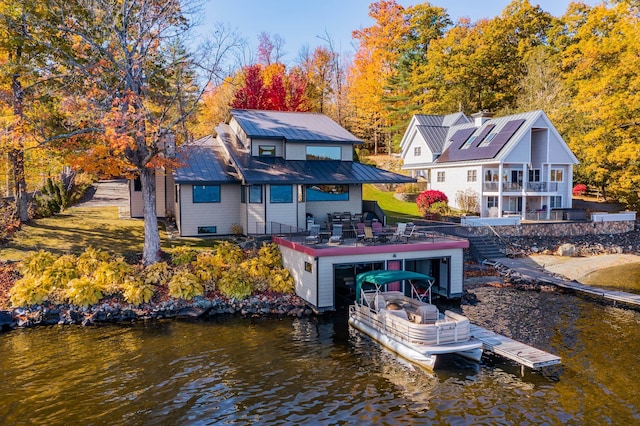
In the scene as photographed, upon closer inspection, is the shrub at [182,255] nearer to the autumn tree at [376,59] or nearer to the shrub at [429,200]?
the shrub at [429,200]

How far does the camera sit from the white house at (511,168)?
1442 inches

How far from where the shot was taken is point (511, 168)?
123ft

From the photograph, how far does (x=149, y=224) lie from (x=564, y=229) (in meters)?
28.9

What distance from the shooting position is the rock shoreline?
716 inches

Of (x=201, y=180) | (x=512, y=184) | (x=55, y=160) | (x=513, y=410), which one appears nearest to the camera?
(x=513, y=410)

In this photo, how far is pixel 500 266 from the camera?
1072 inches

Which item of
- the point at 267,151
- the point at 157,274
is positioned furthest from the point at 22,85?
the point at 157,274

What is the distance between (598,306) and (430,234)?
827 cm

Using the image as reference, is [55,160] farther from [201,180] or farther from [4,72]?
[201,180]

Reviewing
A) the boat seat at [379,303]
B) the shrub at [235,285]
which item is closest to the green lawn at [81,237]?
the shrub at [235,285]

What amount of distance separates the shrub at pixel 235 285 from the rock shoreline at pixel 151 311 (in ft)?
0.96

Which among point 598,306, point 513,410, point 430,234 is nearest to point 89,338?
point 513,410

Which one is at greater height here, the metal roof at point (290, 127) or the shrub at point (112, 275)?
the metal roof at point (290, 127)

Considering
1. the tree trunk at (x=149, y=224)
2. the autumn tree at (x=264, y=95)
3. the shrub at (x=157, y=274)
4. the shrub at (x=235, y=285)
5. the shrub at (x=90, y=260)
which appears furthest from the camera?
the autumn tree at (x=264, y=95)
